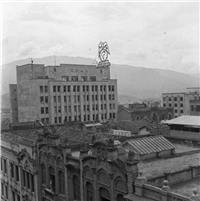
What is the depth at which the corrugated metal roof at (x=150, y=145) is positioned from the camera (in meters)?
25.8

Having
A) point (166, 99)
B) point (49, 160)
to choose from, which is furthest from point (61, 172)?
point (166, 99)

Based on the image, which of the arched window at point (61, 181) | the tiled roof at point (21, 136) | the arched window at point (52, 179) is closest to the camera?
the arched window at point (61, 181)

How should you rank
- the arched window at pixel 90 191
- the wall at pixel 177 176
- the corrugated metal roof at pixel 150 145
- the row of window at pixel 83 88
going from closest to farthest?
the wall at pixel 177 176, the arched window at pixel 90 191, the corrugated metal roof at pixel 150 145, the row of window at pixel 83 88

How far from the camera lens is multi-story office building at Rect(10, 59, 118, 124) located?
277 feet

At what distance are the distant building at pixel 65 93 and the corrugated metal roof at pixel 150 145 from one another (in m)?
59.8

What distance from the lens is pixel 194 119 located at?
40.0 metres

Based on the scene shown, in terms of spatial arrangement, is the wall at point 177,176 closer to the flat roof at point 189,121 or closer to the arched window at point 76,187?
the arched window at point 76,187

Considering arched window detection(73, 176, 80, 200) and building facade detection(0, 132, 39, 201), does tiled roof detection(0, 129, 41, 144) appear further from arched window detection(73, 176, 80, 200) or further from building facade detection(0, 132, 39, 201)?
arched window detection(73, 176, 80, 200)

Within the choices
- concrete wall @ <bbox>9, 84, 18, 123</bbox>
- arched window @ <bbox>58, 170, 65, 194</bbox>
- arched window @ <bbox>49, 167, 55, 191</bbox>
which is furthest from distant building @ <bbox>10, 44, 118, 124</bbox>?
arched window @ <bbox>58, 170, 65, 194</bbox>

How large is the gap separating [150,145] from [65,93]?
62.5 metres

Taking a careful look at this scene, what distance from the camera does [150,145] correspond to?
26.7 m

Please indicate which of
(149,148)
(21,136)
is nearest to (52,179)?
(149,148)

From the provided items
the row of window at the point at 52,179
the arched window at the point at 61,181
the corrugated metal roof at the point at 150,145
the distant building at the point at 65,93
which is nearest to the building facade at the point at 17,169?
the row of window at the point at 52,179

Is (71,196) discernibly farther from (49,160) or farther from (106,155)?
(106,155)
